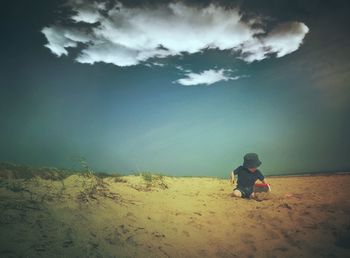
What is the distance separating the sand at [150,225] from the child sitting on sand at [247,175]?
1278 millimetres

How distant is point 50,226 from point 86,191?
177 cm

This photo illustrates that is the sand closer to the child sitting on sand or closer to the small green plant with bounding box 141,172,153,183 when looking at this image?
the child sitting on sand

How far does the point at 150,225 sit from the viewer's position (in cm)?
556

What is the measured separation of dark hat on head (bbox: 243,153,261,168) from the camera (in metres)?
9.90

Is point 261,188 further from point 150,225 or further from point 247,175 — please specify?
point 150,225

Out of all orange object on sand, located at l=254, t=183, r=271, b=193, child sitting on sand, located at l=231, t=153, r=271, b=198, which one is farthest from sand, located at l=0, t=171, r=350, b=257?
orange object on sand, located at l=254, t=183, r=271, b=193

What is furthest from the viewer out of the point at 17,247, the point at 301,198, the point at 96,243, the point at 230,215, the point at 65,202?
the point at 301,198

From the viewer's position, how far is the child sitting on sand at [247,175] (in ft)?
30.2

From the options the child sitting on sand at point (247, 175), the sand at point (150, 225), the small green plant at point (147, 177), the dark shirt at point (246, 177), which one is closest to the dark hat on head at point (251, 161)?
the child sitting on sand at point (247, 175)

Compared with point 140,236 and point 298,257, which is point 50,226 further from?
point 298,257

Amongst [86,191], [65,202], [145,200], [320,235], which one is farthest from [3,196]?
[320,235]

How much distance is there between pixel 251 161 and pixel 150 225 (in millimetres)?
5400

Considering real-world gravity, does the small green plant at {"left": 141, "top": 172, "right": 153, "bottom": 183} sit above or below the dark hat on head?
below

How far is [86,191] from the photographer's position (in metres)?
6.32
